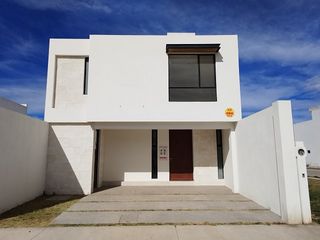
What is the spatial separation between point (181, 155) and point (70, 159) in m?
5.48

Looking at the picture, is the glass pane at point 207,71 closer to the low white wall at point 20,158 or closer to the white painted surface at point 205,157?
the white painted surface at point 205,157

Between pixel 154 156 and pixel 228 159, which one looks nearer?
pixel 228 159

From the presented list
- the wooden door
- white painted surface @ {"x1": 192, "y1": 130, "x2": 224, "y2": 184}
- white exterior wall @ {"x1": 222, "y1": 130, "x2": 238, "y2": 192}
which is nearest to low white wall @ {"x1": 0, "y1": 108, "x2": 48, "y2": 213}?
the wooden door

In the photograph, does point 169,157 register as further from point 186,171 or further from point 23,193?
point 23,193

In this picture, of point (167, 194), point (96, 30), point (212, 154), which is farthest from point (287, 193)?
point (96, 30)

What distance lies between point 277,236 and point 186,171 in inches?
266

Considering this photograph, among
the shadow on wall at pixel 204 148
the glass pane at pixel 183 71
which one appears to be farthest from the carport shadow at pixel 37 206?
the glass pane at pixel 183 71

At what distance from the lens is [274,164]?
19.0 feet

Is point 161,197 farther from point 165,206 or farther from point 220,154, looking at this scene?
point 220,154

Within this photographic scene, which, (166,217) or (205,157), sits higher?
(205,157)

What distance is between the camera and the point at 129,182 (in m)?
10.7

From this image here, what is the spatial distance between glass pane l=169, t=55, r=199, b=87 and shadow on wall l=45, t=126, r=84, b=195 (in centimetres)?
559

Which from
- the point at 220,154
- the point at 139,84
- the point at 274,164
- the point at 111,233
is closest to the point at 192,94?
the point at 139,84

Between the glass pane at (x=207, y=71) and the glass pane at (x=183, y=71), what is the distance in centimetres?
22
